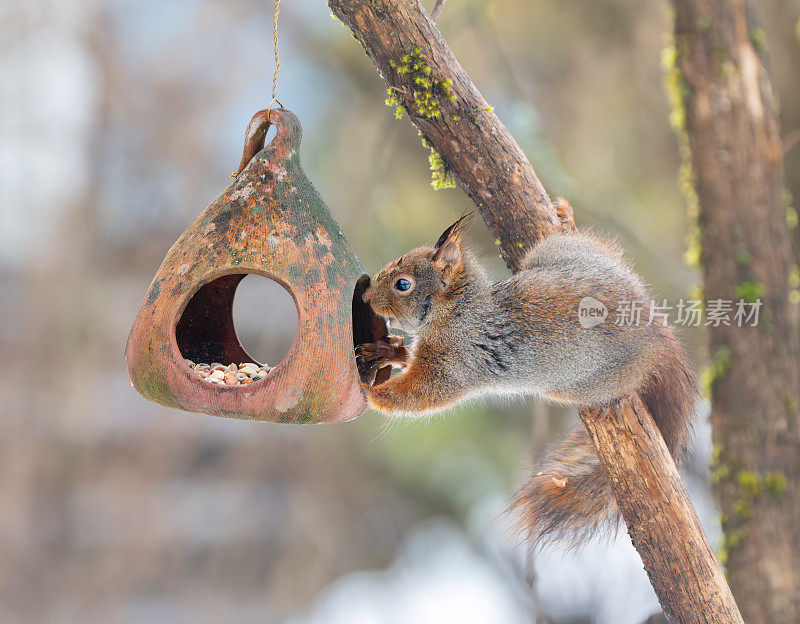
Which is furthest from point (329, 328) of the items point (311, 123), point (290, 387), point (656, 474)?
point (311, 123)

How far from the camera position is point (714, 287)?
3039mm

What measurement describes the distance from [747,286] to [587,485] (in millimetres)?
1235

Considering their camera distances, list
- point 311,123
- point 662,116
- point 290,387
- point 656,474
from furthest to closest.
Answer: point 662,116
point 311,123
point 656,474
point 290,387

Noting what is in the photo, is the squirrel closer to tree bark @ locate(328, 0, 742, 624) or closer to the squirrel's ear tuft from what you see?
the squirrel's ear tuft

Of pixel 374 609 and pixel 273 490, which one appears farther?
pixel 273 490

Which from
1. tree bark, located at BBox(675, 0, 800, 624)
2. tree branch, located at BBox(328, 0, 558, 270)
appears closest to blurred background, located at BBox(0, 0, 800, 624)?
tree bark, located at BBox(675, 0, 800, 624)

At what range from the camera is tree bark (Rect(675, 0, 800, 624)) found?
2.83 m

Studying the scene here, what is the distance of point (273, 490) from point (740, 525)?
3.63 m

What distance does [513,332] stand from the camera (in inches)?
75.7

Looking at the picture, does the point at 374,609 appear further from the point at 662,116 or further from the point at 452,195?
the point at 662,116

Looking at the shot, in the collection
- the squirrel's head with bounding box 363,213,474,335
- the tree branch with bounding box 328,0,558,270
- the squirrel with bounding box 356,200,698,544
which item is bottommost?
the squirrel with bounding box 356,200,698,544

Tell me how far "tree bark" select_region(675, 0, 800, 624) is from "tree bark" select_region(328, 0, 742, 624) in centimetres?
92

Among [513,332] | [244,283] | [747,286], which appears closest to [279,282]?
[513,332]

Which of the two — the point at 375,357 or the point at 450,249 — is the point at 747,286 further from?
the point at 375,357
